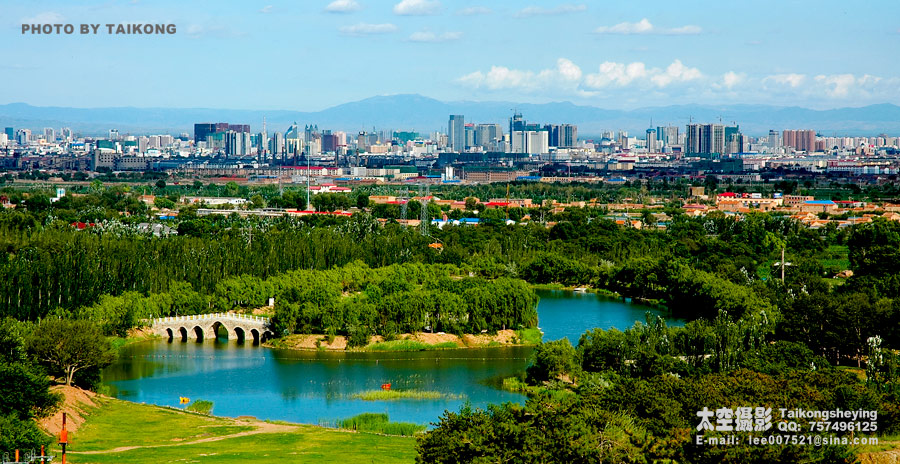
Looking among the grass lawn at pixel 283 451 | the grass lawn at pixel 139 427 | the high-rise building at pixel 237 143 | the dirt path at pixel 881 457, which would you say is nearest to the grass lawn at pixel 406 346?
the grass lawn at pixel 139 427

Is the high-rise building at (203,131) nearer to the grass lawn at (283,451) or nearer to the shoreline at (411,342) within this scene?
the shoreline at (411,342)

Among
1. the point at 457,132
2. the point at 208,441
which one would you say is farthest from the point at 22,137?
the point at 208,441

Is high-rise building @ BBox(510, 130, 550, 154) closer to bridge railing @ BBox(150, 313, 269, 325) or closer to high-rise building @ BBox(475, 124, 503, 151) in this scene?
high-rise building @ BBox(475, 124, 503, 151)

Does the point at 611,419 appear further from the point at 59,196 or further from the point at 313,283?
the point at 59,196

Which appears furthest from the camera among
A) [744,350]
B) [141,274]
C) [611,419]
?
[141,274]

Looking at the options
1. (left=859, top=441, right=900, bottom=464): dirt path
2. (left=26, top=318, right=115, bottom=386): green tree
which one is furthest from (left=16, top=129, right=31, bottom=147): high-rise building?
(left=859, top=441, right=900, bottom=464): dirt path

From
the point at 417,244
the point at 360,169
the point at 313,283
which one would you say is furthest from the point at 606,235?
the point at 360,169
